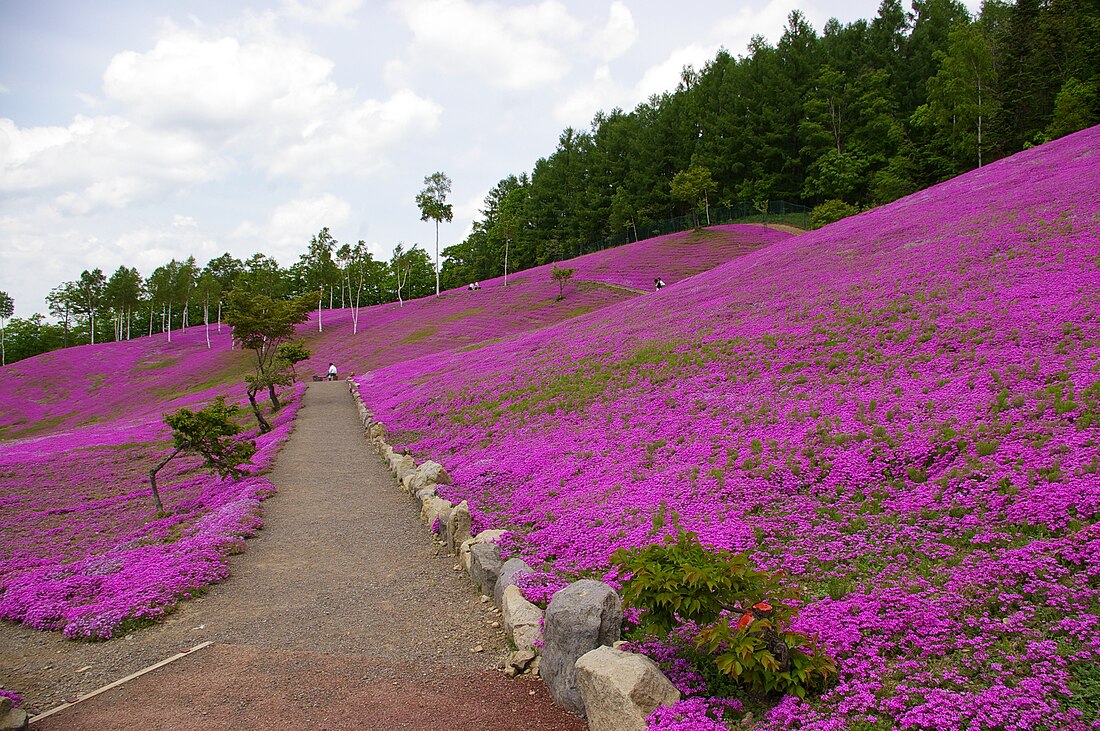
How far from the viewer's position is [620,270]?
215 ft

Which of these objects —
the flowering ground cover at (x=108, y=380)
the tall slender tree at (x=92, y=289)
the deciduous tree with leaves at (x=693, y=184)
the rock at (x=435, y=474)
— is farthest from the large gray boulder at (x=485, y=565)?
the tall slender tree at (x=92, y=289)

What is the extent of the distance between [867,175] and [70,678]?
8717cm

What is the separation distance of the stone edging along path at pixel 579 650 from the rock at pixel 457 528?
1.38 meters

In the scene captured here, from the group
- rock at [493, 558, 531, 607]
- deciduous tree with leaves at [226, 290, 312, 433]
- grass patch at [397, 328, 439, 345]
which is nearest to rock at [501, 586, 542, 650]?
rock at [493, 558, 531, 607]

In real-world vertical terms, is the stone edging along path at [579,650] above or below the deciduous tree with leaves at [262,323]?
below

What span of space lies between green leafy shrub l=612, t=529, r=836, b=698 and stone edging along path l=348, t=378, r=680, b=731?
58 centimetres

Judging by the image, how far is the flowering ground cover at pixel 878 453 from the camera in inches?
233

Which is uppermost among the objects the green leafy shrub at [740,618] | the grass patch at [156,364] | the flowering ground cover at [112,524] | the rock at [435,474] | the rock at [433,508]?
the grass patch at [156,364]

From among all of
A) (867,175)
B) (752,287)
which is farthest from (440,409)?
(867,175)

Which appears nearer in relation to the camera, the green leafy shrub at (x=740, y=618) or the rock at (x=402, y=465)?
the green leafy shrub at (x=740, y=618)

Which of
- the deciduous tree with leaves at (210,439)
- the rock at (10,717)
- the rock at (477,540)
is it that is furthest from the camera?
the deciduous tree with leaves at (210,439)

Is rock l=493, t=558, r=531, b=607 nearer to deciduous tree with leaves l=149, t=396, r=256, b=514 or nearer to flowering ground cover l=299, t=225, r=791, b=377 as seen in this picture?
deciduous tree with leaves l=149, t=396, r=256, b=514

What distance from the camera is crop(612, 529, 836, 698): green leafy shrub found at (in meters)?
5.59

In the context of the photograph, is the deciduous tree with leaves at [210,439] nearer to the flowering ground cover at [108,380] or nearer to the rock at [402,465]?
the rock at [402,465]
